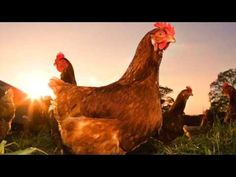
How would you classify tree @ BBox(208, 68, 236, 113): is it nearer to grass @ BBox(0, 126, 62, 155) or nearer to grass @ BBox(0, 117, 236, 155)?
grass @ BBox(0, 117, 236, 155)

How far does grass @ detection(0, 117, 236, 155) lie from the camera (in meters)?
3.86

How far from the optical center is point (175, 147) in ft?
13.0

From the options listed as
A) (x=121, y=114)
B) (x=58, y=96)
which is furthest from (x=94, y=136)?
(x=58, y=96)

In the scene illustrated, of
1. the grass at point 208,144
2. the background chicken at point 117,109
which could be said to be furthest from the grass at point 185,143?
the background chicken at point 117,109

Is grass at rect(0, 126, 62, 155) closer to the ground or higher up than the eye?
closer to the ground

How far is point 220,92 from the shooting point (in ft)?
13.7

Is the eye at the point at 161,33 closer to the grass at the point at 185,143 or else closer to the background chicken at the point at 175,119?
the background chicken at the point at 175,119

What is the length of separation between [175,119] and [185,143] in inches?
10.8

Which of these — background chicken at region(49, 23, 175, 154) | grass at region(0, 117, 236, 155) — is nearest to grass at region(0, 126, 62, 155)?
grass at region(0, 117, 236, 155)

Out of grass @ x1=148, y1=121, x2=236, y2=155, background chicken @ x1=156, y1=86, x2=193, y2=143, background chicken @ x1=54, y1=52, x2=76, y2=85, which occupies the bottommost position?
grass @ x1=148, y1=121, x2=236, y2=155

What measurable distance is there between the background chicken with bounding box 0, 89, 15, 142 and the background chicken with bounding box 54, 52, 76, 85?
581mm

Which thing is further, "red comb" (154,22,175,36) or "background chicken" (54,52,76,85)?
"background chicken" (54,52,76,85)

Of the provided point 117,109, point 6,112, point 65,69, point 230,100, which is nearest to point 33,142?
point 6,112
